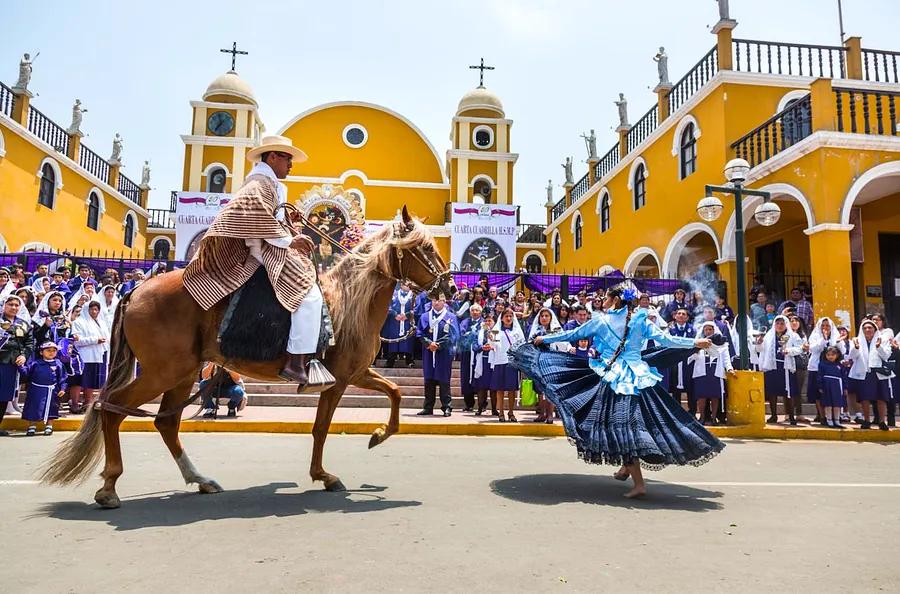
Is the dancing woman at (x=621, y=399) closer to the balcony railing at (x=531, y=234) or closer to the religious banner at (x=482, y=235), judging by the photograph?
the religious banner at (x=482, y=235)

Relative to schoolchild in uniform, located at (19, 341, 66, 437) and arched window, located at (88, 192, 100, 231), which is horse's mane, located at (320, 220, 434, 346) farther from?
arched window, located at (88, 192, 100, 231)

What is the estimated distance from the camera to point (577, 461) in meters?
7.18

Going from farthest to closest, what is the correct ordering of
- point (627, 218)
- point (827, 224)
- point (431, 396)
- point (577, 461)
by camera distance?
point (627, 218) < point (827, 224) < point (431, 396) < point (577, 461)

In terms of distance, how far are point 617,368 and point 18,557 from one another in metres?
4.53

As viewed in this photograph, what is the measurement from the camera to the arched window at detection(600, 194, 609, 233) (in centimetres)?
2625

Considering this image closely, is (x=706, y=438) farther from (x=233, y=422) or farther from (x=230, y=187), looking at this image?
(x=230, y=187)

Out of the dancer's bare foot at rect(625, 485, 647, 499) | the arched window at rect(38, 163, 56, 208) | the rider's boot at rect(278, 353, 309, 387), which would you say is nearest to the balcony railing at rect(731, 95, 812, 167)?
the dancer's bare foot at rect(625, 485, 647, 499)

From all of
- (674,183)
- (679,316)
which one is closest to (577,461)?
(679,316)

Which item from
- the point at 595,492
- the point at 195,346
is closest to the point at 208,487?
the point at 195,346

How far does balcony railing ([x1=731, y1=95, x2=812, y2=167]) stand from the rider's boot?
580 inches

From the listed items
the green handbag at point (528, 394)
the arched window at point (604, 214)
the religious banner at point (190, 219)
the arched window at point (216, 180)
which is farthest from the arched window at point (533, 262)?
the green handbag at point (528, 394)

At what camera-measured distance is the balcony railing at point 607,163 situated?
25.7m

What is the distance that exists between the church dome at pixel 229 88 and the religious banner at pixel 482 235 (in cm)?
1704

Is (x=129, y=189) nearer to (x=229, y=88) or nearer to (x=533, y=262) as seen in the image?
(x=229, y=88)
